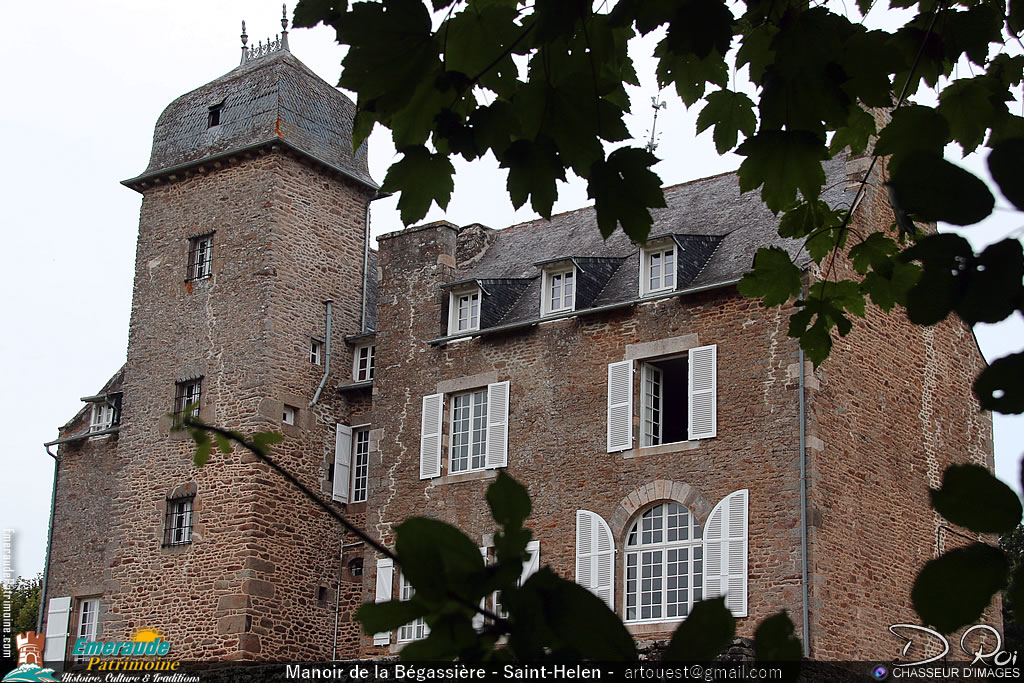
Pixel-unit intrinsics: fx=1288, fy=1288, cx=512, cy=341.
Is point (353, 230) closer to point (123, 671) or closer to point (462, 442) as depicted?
point (462, 442)

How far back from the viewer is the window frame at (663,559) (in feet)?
52.5

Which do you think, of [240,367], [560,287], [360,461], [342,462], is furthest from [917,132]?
[360,461]

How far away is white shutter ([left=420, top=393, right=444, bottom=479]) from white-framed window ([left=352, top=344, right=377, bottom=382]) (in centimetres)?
263

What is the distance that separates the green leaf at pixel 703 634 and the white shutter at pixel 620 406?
15.6 m

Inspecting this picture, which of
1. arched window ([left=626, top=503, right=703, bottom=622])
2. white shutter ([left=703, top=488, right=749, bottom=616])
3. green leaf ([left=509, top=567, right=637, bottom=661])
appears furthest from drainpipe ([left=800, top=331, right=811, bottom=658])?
green leaf ([left=509, top=567, right=637, bottom=661])

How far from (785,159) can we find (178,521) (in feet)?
62.5

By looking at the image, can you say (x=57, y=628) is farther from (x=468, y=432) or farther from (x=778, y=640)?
(x=778, y=640)

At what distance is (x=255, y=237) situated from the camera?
2105 cm

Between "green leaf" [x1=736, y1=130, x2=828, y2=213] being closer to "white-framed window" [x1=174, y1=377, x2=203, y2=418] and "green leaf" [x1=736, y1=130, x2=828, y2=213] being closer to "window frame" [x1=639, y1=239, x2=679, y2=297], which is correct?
"window frame" [x1=639, y1=239, x2=679, y2=297]

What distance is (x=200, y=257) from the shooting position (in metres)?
21.8

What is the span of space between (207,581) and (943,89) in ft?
57.6

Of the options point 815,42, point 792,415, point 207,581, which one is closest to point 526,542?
point 815,42

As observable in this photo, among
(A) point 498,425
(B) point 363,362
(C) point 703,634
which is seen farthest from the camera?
A: (B) point 363,362

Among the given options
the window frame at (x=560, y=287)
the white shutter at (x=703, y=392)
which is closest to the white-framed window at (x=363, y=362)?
the window frame at (x=560, y=287)
